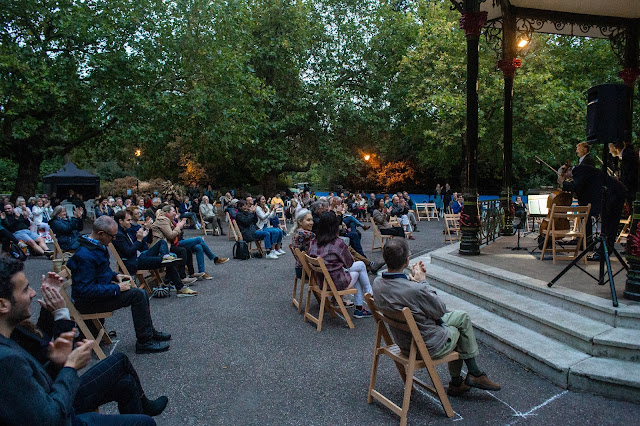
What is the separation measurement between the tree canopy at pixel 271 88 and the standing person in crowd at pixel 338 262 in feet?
43.8

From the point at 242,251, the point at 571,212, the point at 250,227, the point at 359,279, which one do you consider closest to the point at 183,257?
the point at 242,251

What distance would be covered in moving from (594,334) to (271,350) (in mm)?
3036

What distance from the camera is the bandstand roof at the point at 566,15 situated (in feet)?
32.2

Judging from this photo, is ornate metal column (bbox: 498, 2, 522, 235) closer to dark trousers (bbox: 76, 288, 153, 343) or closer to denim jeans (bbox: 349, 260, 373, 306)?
denim jeans (bbox: 349, 260, 373, 306)

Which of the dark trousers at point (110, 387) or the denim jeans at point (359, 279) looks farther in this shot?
the denim jeans at point (359, 279)

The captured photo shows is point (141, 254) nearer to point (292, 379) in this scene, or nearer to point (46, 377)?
point (292, 379)

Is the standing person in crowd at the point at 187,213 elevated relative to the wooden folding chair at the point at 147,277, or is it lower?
elevated

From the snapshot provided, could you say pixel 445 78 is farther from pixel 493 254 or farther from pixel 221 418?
pixel 221 418

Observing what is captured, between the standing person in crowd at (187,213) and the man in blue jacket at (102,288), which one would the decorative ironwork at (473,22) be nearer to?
the man in blue jacket at (102,288)

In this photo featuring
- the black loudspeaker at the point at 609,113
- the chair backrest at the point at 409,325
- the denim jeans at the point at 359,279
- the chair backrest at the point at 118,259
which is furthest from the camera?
the chair backrest at the point at 118,259

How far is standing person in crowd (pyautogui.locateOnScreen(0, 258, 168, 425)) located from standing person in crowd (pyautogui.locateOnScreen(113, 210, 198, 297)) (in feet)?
12.9

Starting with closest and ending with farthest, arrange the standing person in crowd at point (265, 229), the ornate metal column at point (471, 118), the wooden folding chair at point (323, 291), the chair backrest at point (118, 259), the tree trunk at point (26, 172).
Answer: the wooden folding chair at point (323, 291) < the chair backrest at point (118, 259) < the ornate metal column at point (471, 118) < the standing person in crowd at point (265, 229) < the tree trunk at point (26, 172)

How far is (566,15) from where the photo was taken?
10523mm

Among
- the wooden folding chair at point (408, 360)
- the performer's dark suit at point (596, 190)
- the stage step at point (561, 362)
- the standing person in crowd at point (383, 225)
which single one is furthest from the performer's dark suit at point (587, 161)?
the wooden folding chair at point (408, 360)
